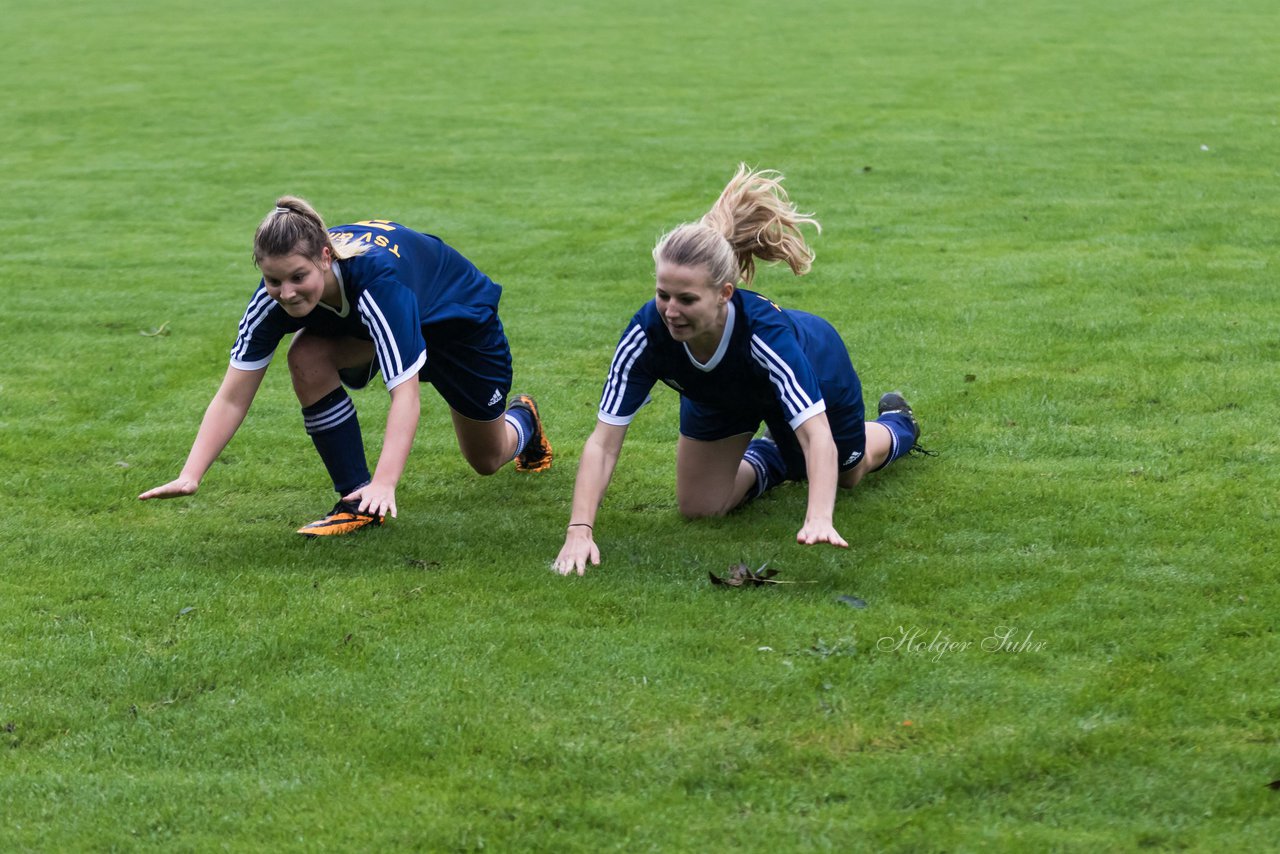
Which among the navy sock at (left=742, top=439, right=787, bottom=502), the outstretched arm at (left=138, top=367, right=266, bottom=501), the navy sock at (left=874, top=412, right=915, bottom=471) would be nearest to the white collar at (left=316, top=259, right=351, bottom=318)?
the outstretched arm at (left=138, top=367, right=266, bottom=501)

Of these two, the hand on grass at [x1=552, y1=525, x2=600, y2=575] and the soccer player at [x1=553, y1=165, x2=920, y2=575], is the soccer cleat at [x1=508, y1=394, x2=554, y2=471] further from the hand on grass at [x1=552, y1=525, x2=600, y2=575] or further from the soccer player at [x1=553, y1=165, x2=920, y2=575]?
the hand on grass at [x1=552, y1=525, x2=600, y2=575]

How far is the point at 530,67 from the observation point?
69.6 feet

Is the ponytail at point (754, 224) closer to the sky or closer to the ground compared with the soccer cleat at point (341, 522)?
closer to the sky

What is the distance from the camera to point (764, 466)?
19.3 ft

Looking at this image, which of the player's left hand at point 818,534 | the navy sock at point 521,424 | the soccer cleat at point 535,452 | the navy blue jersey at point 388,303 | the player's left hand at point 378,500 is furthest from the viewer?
the soccer cleat at point 535,452

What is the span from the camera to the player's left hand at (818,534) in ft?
14.9

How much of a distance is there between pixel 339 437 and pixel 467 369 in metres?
0.59

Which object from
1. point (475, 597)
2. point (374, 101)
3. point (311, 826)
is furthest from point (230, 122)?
point (311, 826)

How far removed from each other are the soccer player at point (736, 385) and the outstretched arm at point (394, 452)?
0.61m

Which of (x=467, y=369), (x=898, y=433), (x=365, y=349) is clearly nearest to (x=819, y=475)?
(x=898, y=433)

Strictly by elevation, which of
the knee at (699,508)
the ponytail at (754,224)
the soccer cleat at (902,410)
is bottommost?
the knee at (699,508)

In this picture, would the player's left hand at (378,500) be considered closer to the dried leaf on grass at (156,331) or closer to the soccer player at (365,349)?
the soccer player at (365,349)

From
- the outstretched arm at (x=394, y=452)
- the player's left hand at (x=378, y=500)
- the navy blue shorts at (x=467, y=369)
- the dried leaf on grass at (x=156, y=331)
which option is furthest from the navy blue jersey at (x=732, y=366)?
the dried leaf on grass at (x=156, y=331)

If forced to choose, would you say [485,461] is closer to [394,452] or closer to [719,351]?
[394,452]
